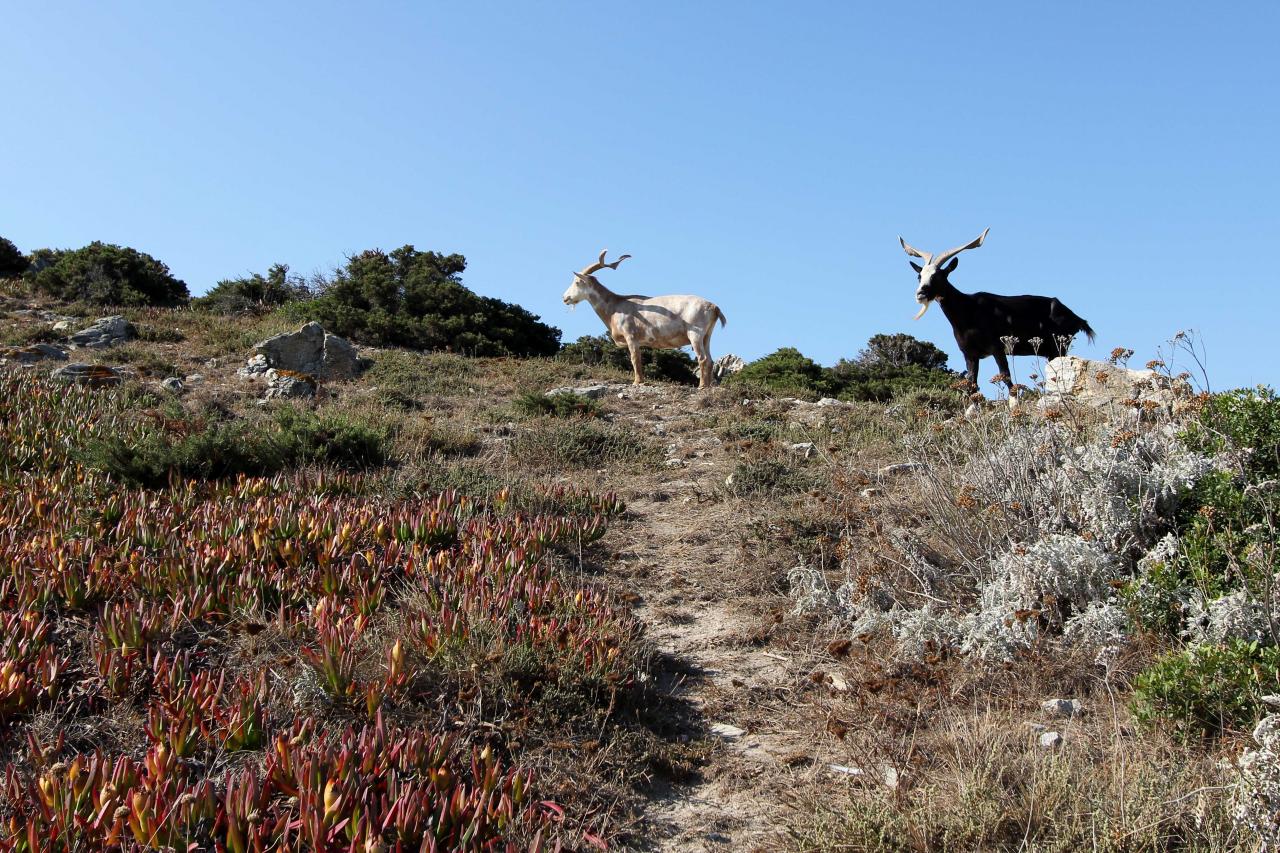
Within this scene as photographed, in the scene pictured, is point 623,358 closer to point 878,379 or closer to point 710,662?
point 878,379

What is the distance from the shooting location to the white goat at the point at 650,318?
14.4m

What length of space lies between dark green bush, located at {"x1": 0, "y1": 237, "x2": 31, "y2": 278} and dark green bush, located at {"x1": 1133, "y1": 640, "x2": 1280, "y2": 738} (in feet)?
A: 90.2

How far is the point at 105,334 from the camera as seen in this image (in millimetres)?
15781

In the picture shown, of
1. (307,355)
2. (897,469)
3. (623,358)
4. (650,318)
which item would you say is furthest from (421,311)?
(897,469)

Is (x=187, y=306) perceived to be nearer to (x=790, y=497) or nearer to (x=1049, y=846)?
(x=790, y=497)

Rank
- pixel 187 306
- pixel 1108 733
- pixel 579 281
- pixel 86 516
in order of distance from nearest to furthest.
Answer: pixel 1108 733 < pixel 86 516 < pixel 579 281 < pixel 187 306

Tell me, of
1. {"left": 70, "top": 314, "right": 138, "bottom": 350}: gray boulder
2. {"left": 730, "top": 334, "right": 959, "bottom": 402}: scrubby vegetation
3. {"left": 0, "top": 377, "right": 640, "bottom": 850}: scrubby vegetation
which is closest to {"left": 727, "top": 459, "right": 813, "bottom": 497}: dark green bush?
{"left": 0, "top": 377, "right": 640, "bottom": 850}: scrubby vegetation

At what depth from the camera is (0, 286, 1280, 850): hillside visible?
293 centimetres

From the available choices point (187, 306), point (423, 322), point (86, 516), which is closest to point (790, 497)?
point (86, 516)

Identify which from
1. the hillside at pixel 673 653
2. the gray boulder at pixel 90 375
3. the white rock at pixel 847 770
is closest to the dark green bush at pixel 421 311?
the gray boulder at pixel 90 375

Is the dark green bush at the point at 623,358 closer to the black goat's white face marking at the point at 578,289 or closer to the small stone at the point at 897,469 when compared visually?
the black goat's white face marking at the point at 578,289

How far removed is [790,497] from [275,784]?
15.2 feet

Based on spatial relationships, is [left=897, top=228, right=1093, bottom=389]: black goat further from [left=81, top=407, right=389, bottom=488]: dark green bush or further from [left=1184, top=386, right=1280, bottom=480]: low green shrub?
[left=81, top=407, right=389, bottom=488]: dark green bush

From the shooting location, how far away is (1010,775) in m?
3.17
